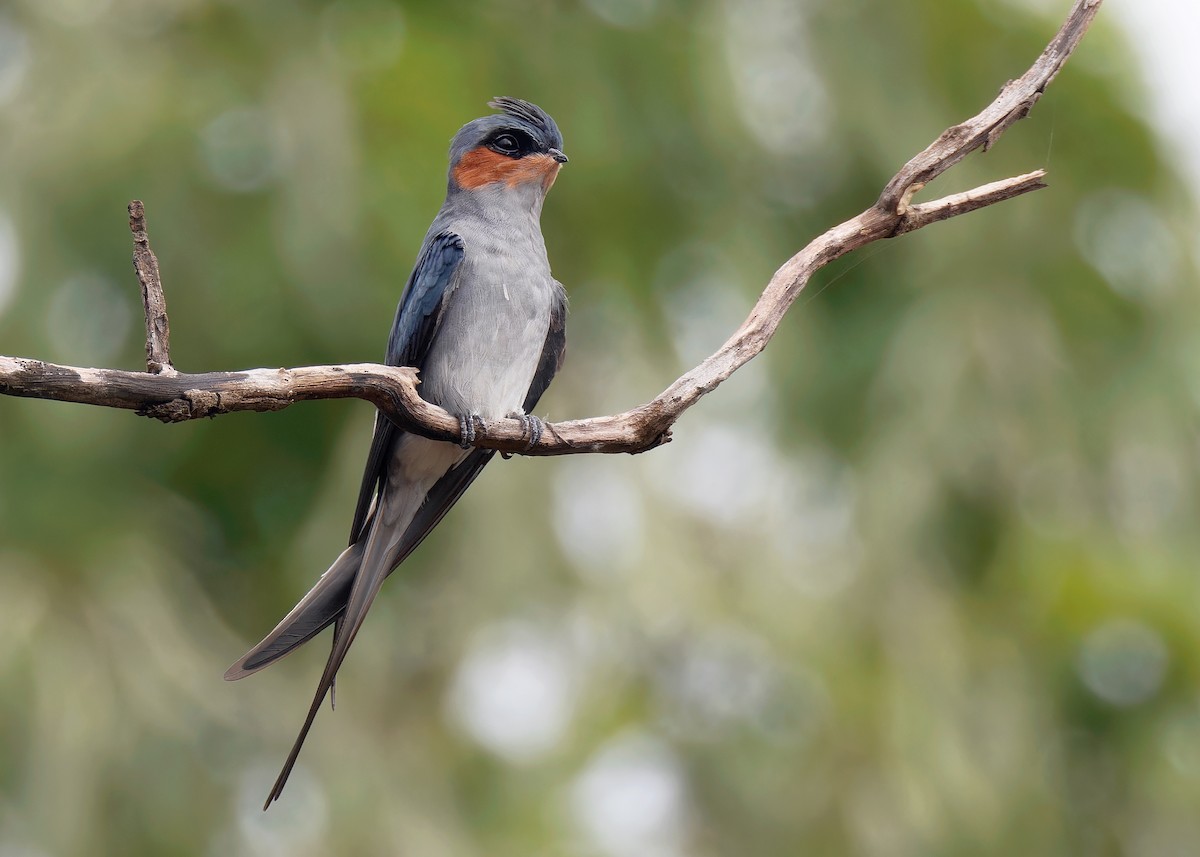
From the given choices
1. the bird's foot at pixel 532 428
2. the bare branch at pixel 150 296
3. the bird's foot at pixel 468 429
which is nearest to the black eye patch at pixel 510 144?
the bird's foot at pixel 532 428

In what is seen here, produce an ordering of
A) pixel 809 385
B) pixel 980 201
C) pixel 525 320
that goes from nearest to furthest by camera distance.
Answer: pixel 980 201 < pixel 525 320 < pixel 809 385

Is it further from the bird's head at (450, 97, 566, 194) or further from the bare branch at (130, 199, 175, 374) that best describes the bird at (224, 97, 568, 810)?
the bare branch at (130, 199, 175, 374)

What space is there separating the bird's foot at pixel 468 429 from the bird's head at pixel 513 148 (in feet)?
3.21

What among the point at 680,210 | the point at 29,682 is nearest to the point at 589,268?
the point at 680,210

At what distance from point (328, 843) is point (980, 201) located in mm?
4525

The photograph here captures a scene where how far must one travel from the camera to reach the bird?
3.63 m

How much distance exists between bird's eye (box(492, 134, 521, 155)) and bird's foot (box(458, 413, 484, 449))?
1017mm

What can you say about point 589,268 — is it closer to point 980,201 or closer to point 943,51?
point 943,51

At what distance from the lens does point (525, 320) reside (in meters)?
3.75

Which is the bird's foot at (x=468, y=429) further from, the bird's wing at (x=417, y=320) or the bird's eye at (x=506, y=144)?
the bird's eye at (x=506, y=144)

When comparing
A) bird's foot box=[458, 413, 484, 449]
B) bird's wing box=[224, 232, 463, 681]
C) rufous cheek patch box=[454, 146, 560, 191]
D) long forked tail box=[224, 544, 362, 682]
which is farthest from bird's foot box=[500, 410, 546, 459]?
rufous cheek patch box=[454, 146, 560, 191]

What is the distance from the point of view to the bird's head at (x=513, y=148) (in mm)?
3801

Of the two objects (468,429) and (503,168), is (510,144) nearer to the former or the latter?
(503,168)

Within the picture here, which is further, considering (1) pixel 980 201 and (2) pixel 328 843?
(2) pixel 328 843
